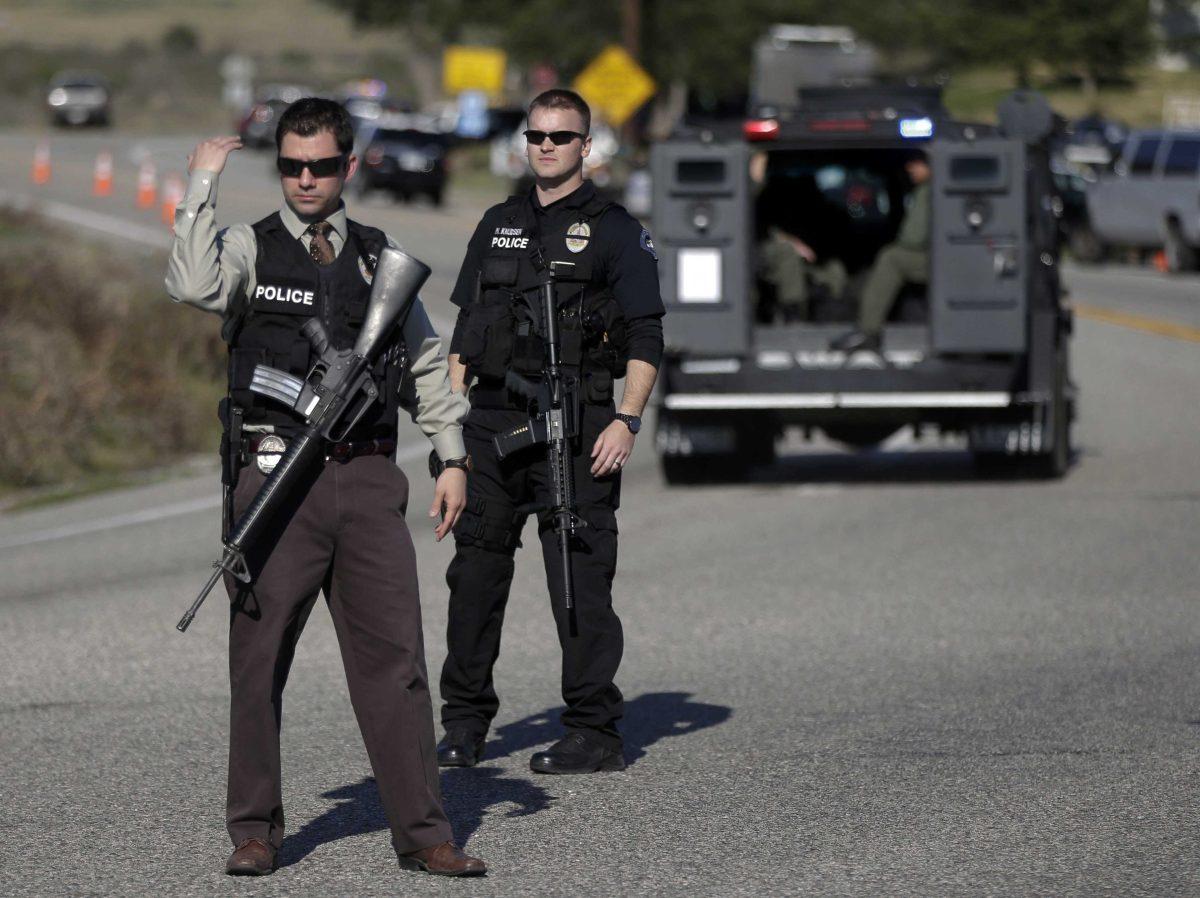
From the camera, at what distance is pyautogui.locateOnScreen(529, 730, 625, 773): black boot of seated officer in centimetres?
679

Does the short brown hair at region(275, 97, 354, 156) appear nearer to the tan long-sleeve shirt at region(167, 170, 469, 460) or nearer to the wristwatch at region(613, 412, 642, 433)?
the tan long-sleeve shirt at region(167, 170, 469, 460)

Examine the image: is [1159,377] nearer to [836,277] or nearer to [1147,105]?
[836,277]

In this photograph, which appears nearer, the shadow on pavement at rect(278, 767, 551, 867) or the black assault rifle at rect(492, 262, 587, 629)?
the shadow on pavement at rect(278, 767, 551, 867)

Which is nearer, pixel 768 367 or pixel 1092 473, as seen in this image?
pixel 768 367

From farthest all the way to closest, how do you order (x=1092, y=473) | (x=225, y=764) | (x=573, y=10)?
(x=573, y=10)
(x=1092, y=473)
(x=225, y=764)

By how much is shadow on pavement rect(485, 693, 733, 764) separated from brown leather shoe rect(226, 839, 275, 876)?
5.38ft

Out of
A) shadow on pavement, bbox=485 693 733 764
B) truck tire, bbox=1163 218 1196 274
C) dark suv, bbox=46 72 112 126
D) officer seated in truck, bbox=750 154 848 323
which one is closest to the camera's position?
shadow on pavement, bbox=485 693 733 764

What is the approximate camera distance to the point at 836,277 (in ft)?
49.0

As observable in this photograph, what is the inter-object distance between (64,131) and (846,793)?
72694 mm

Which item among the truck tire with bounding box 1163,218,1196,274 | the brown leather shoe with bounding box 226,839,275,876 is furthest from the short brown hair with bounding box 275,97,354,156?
the truck tire with bounding box 1163,218,1196,274

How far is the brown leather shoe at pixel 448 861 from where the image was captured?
5512mm

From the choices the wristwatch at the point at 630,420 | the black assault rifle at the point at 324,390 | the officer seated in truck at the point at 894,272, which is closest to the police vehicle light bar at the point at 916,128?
the officer seated in truck at the point at 894,272

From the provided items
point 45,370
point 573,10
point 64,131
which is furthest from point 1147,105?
point 45,370

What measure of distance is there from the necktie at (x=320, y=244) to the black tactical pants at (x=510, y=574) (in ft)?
4.55
